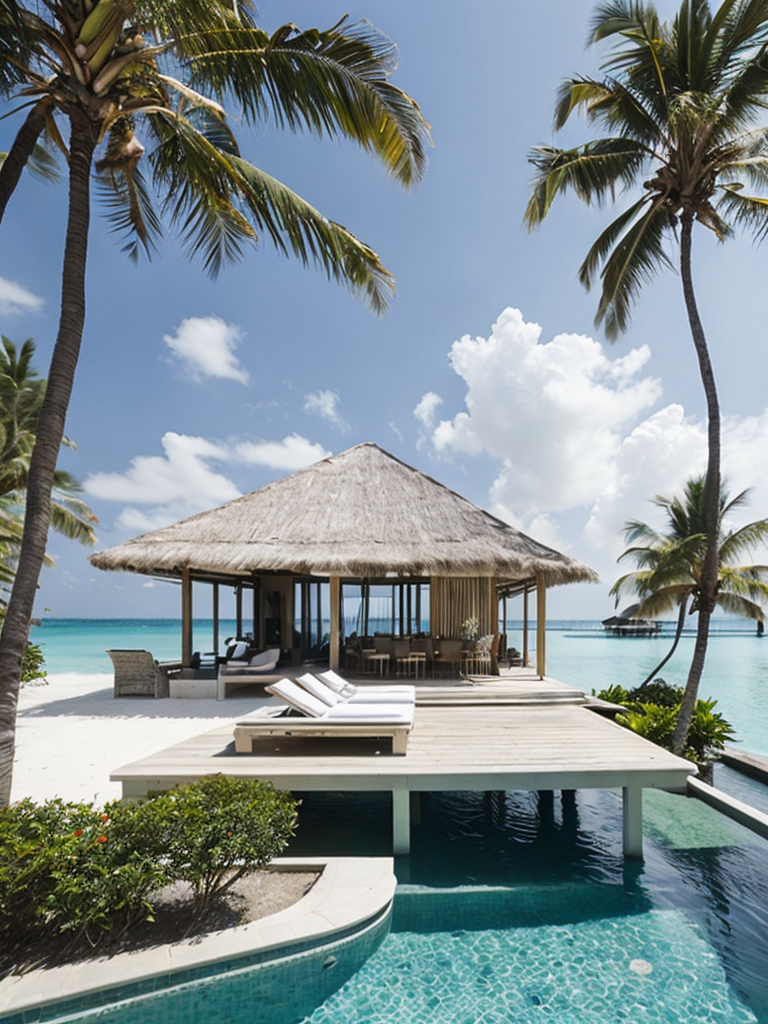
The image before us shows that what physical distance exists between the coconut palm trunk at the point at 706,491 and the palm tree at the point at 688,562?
0.77 ft

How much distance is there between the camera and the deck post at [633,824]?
4977mm

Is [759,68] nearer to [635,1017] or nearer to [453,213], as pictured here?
[453,213]

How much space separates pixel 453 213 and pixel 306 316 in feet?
15.7

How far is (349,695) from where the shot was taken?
7133 millimetres

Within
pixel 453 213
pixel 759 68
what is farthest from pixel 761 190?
pixel 453 213

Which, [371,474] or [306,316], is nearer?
[371,474]

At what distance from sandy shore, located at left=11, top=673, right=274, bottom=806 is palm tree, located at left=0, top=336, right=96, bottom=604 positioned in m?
5.18

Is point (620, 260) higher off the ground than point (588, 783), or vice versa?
point (620, 260)

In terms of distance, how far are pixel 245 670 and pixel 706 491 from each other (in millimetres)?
7938

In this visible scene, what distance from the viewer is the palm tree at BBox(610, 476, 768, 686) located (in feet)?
29.0

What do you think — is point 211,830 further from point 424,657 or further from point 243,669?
point 424,657

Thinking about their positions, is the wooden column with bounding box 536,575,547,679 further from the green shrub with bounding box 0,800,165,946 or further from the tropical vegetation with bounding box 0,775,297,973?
the green shrub with bounding box 0,800,165,946

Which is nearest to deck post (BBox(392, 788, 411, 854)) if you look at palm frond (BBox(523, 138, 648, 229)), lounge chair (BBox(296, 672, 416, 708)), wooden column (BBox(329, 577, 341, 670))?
lounge chair (BBox(296, 672, 416, 708))

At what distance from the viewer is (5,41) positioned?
4.26 metres
